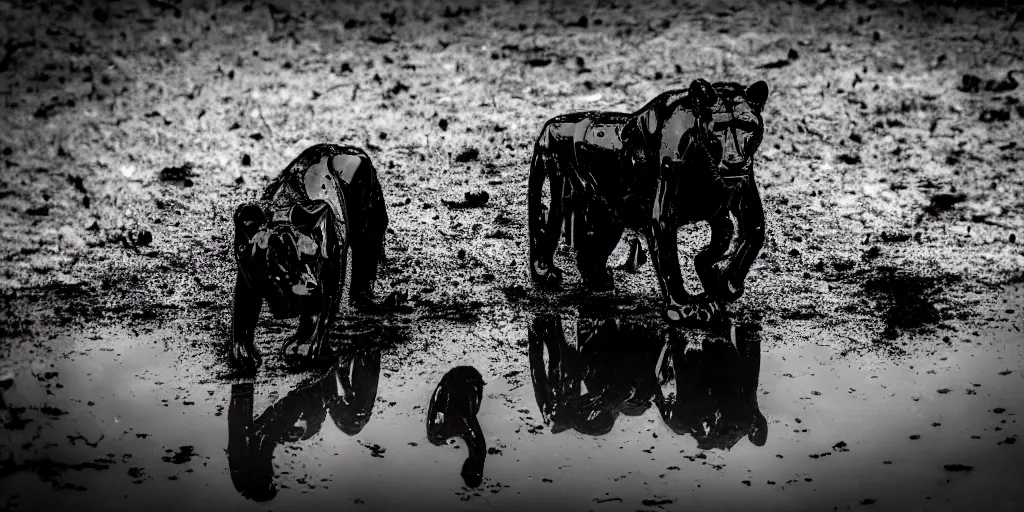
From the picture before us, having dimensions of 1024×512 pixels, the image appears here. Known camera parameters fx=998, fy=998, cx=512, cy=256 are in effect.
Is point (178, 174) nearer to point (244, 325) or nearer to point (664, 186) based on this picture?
point (244, 325)

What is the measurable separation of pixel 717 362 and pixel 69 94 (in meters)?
7.67

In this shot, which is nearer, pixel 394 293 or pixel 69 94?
pixel 394 293

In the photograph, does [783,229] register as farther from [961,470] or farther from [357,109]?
[357,109]

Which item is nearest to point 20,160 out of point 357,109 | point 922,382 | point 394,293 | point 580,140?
point 357,109

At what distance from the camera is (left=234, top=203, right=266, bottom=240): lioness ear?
5.14 meters

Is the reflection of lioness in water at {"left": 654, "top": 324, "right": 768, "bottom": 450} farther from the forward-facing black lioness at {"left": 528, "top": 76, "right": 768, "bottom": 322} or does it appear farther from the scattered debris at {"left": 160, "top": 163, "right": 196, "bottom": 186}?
the scattered debris at {"left": 160, "top": 163, "right": 196, "bottom": 186}

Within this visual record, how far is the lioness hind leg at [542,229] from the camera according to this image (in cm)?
650

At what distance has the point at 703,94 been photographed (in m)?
5.29

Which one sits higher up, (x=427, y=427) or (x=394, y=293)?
(x=394, y=293)

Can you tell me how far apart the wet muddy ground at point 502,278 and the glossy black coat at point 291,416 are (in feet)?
0.06

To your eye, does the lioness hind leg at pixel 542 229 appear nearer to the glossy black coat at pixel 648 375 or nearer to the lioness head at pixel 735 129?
the glossy black coat at pixel 648 375

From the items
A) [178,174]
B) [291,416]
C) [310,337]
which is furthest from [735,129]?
[178,174]

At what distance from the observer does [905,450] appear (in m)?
4.83

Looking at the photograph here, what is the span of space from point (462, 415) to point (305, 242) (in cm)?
122
